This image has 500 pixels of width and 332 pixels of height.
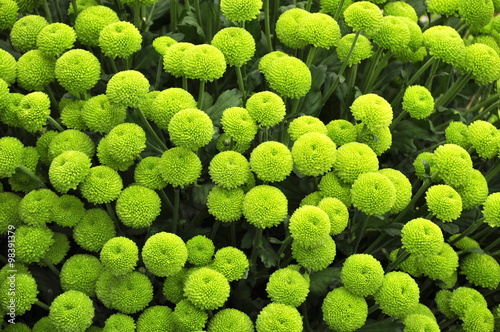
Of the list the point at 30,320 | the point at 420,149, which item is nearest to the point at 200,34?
the point at 420,149

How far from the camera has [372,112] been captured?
0.96 m

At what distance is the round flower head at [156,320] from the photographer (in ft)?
2.87

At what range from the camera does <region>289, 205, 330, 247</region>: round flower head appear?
0.84m

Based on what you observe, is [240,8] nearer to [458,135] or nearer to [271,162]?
[271,162]

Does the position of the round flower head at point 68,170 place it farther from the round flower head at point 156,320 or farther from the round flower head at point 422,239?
the round flower head at point 422,239

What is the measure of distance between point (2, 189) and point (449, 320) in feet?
2.73

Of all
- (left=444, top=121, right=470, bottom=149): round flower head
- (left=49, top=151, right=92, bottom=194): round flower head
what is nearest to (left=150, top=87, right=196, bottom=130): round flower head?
(left=49, top=151, right=92, bottom=194): round flower head

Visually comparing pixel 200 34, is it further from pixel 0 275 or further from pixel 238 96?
pixel 0 275

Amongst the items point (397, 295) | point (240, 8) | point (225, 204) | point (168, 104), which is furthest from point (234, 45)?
point (397, 295)

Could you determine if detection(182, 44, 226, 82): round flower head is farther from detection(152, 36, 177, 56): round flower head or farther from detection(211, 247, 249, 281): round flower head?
detection(211, 247, 249, 281): round flower head

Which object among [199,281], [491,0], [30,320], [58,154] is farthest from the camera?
[491,0]

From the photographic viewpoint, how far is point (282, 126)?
1051mm

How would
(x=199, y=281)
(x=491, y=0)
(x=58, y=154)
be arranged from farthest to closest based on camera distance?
(x=491, y=0)
(x=58, y=154)
(x=199, y=281)

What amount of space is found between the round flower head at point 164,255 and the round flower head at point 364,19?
507mm
